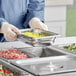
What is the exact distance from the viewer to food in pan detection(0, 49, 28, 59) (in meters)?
1.87

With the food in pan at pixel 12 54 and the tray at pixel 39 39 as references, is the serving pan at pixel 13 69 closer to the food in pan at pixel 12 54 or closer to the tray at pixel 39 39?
the food in pan at pixel 12 54

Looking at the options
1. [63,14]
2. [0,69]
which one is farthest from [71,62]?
[63,14]

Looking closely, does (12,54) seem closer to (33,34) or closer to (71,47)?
(33,34)

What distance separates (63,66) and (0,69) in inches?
12.7

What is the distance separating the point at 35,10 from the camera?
111 inches

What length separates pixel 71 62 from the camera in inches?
70.9

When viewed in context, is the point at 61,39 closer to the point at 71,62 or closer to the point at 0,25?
the point at 0,25

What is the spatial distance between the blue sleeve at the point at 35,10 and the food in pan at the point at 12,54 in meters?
0.77

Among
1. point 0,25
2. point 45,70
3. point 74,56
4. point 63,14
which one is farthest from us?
point 63,14

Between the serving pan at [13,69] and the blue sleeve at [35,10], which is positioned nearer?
the serving pan at [13,69]

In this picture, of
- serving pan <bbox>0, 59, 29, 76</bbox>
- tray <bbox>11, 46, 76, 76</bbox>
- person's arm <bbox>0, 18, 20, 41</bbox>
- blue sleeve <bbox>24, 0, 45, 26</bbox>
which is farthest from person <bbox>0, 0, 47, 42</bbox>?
serving pan <bbox>0, 59, 29, 76</bbox>

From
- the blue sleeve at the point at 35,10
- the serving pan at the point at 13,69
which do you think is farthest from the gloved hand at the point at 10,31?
the blue sleeve at the point at 35,10

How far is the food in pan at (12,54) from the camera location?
1.87 metres

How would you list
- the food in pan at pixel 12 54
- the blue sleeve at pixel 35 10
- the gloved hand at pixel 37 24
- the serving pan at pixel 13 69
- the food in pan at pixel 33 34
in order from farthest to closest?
the blue sleeve at pixel 35 10 < the gloved hand at pixel 37 24 < the food in pan at pixel 33 34 < the food in pan at pixel 12 54 < the serving pan at pixel 13 69
